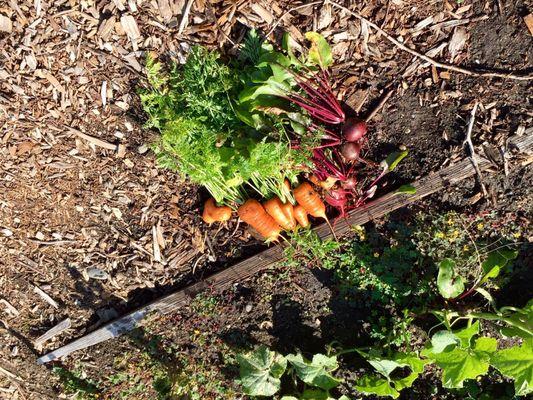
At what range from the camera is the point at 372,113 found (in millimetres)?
3266

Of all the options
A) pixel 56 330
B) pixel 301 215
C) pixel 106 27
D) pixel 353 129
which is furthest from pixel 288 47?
pixel 56 330

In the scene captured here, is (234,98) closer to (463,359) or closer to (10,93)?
(10,93)

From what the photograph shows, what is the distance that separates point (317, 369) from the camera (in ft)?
10.8

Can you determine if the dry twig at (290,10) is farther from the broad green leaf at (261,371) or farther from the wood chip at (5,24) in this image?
the broad green leaf at (261,371)

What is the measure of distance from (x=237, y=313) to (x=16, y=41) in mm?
2392

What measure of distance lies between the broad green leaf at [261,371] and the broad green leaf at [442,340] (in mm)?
995

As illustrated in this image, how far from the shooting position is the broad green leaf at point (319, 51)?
2.97 metres

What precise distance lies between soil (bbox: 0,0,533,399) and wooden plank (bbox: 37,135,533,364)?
0.23 feet

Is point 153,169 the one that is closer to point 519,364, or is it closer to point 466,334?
point 466,334

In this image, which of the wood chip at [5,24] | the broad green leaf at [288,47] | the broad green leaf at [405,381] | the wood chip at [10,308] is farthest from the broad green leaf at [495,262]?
the wood chip at [5,24]

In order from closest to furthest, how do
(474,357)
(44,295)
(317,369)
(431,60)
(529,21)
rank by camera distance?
(474,357)
(529,21)
(431,60)
(317,369)
(44,295)

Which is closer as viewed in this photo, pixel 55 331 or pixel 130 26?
pixel 130 26

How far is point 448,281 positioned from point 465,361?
48cm

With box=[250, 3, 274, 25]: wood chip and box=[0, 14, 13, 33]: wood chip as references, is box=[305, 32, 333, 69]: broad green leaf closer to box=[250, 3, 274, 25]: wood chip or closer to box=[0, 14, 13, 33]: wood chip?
box=[250, 3, 274, 25]: wood chip
